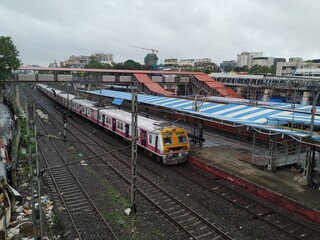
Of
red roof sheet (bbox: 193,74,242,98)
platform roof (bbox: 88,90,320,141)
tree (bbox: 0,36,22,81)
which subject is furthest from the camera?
red roof sheet (bbox: 193,74,242,98)

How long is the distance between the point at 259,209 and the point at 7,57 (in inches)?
1324

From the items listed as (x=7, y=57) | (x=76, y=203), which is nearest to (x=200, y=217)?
(x=76, y=203)

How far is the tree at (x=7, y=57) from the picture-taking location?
34125 mm

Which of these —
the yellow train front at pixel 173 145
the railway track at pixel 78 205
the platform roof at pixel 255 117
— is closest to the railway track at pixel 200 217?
the yellow train front at pixel 173 145

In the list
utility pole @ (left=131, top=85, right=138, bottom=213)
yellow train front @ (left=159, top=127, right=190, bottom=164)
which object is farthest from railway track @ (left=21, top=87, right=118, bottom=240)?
yellow train front @ (left=159, top=127, right=190, bottom=164)

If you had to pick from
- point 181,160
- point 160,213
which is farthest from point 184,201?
point 181,160

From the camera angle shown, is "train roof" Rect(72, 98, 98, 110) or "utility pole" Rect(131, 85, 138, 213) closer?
"utility pole" Rect(131, 85, 138, 213)

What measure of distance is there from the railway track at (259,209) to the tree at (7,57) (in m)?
28.0

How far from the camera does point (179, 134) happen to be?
60.0 feet

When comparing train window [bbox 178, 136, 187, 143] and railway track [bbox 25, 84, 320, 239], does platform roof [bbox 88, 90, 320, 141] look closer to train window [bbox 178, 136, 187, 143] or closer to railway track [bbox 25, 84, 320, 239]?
train window [bbox 178, 136, 187, 143]

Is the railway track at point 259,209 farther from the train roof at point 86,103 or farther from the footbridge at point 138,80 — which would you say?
the footbridge at point 138,80

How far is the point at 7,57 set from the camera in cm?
3462

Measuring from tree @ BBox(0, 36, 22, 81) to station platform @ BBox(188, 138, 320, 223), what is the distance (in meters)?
26.0

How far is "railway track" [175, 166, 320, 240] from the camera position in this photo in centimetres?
1084
